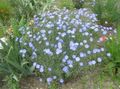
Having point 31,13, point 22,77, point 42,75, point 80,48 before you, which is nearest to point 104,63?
point 80,48

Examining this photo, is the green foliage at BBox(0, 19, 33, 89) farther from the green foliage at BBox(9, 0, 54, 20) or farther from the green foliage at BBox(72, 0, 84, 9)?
the green foliage at BBox(72, 0, 84, 9)

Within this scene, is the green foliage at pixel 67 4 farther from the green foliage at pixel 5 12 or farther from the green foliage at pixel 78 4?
the green foliage at pixel 5 12

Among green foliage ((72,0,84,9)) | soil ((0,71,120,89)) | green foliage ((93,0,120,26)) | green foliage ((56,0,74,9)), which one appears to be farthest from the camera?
green foliage ((72,0,84,9))

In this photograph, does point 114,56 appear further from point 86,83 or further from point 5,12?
point 5,12

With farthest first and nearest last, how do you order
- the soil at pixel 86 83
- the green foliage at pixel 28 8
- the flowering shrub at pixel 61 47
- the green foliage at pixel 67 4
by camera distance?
the green foliage at pixel 67 4 → the green foliage at pixel 28 8 → the soil at pixel 86 83 → the flowering shrub at pixel 61 47

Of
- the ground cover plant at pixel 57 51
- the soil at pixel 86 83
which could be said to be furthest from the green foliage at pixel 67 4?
the soil at pixel 86 83

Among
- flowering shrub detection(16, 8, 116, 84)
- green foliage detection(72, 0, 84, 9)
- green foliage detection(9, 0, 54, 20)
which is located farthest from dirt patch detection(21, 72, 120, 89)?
green foliage detection(72, 0, 84, 9)

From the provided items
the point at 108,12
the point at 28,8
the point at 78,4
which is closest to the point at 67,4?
the point at 78,4
